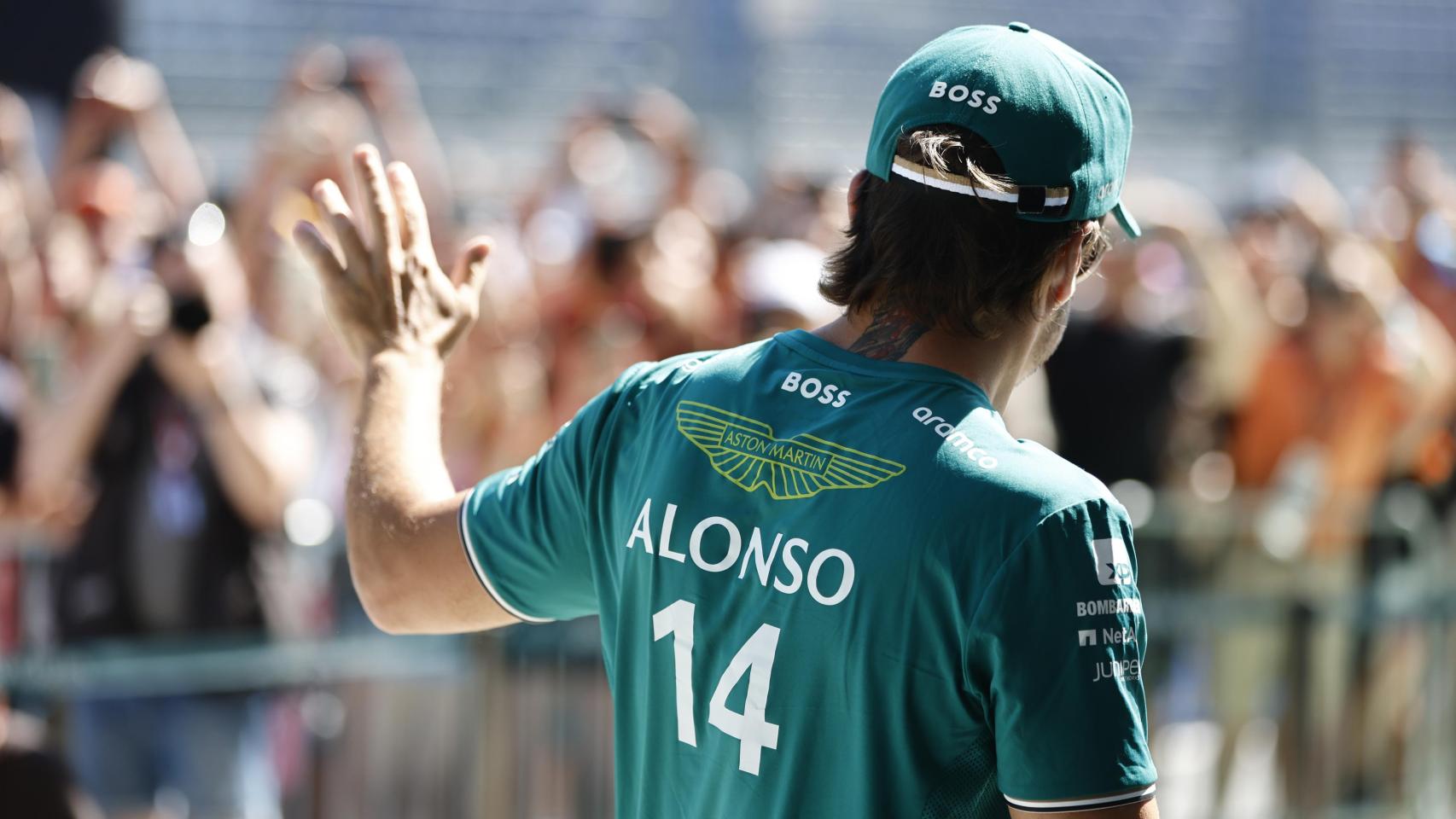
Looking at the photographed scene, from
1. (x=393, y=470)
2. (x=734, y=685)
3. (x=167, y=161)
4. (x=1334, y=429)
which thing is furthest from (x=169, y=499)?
(x=1334, y=429)

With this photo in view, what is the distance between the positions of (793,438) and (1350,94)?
16.1 m

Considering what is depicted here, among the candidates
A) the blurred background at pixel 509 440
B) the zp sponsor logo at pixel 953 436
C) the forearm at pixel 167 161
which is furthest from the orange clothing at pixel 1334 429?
the zp sponsor logo at pixel 953 436

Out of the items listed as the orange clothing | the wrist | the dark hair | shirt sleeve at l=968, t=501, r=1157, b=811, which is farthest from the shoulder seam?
the orange clothing

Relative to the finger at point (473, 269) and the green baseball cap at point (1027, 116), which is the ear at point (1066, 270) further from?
the finger at point (473, 269)

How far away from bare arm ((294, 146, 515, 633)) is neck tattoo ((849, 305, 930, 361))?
1.79ft

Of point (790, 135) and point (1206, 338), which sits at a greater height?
point (790, 135)

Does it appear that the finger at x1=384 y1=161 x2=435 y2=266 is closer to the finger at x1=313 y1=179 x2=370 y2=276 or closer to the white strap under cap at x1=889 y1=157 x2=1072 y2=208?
the finger at x1=313 y1=179 x2=370 y2=276

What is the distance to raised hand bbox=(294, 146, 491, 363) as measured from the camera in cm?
194

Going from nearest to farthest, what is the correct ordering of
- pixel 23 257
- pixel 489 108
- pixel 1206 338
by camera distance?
pixel 23 257
pixel 1206 338
pixel 489 108

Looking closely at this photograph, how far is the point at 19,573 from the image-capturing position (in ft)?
14.7

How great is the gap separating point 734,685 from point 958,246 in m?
0.49

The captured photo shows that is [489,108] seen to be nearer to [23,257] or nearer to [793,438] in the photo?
[23,257]

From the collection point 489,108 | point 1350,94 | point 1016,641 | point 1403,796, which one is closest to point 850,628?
point 1016,641

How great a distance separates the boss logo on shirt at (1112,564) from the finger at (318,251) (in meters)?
1.01
